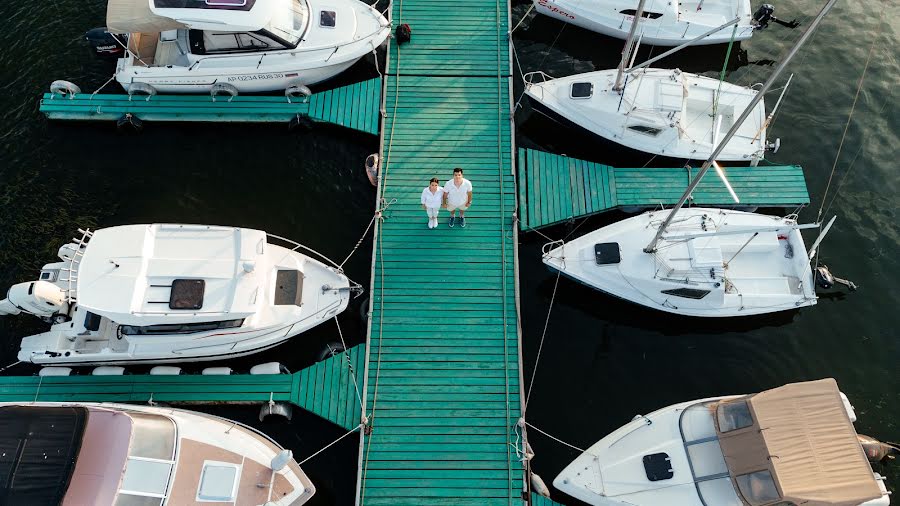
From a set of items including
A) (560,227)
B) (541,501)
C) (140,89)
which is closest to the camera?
(541,501)

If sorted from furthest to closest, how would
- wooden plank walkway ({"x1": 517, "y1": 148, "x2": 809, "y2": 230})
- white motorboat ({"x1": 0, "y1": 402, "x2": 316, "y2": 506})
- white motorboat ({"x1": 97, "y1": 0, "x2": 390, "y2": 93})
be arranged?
1. wooden plank walkway ({"x1": 517, "y1": 148, "x2": 809, "y2": 230})
2. white motorboat ({"x1": 97, "y1": 0, "x2": 390, "y2": 93})
3. white motorboat ({"x1": 0, "y1": 402, "x2": 316, "y2": 506})

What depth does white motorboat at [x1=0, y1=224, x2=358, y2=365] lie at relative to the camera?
13867 mm

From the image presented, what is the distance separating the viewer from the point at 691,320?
1669 cm

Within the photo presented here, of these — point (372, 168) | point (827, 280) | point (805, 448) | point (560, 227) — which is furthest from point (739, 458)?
point (372, 168)

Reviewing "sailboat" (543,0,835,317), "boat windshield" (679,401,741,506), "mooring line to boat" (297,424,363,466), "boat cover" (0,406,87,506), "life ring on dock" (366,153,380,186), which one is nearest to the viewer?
"boat cover" (0,406,87,506)

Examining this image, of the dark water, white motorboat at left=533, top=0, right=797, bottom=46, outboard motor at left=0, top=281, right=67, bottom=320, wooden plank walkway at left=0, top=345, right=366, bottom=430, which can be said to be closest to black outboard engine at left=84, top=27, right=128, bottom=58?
the dark water

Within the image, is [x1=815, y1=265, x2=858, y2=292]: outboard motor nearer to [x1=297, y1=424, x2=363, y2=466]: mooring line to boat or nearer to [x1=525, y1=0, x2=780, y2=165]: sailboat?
[x1=525, y1=0, x2=780, y2=165]: sailboat

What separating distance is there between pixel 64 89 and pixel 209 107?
492cm

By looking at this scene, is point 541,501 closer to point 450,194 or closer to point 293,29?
point 450,194

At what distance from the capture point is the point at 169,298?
1398cm

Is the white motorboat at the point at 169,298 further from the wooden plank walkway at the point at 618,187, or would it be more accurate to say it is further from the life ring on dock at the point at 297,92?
the wooden plank walkway at the point at 618,187

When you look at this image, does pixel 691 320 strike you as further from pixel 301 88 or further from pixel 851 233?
pixel 301 88

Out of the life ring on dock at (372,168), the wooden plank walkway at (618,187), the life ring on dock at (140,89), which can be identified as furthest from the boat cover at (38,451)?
the wooden plank walkway at (618,187)

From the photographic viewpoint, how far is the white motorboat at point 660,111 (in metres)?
17.5
